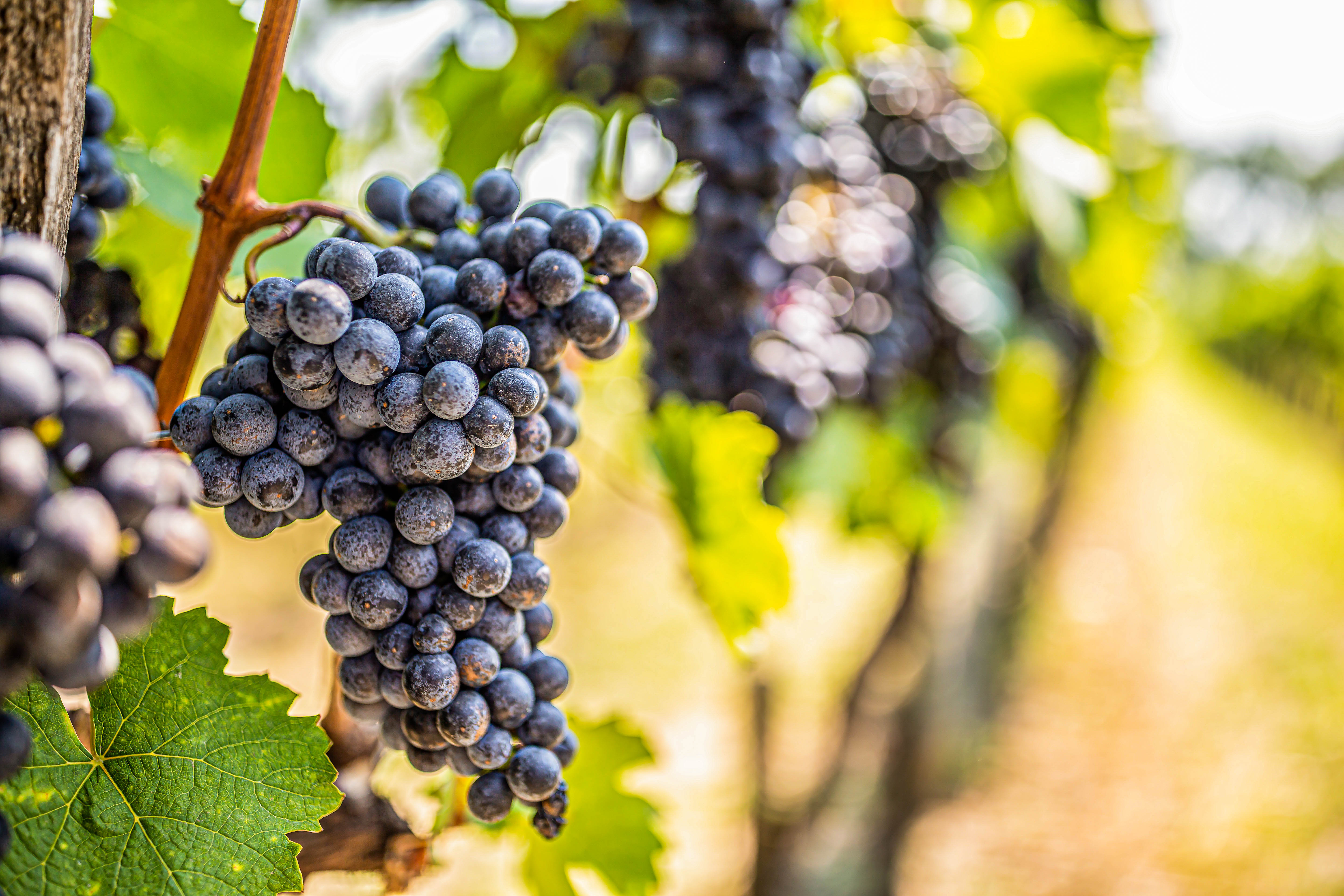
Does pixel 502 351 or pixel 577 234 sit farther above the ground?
pixel 577 234

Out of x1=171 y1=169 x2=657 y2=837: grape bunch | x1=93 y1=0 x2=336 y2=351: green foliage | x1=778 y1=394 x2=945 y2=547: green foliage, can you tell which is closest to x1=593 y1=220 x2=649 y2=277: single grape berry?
x1=171 y1=169 x2=657 y2=837: grape bunch

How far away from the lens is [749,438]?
93 centimetres

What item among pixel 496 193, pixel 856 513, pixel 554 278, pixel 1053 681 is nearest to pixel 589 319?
pixel 554 278

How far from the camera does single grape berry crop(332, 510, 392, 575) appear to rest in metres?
0.52

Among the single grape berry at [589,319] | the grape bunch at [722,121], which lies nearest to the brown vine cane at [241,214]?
the single grape berry at [589,319]

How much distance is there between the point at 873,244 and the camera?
136 centimetres

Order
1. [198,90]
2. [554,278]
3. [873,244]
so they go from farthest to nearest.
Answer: [873,244] → [198,90] → [554,278]

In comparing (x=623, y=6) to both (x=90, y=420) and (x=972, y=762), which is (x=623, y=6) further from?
(x=972, y=762)

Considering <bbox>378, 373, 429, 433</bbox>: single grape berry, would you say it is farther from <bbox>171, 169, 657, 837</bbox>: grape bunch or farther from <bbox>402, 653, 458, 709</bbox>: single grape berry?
<bbox>402, 653, 458, 709</bbox>: single grape berry

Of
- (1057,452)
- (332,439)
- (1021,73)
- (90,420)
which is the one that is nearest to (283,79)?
(332,439)

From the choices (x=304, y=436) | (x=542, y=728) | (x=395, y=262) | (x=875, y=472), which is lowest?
(x=542, y=728)

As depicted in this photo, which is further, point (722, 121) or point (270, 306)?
point (722, 121)

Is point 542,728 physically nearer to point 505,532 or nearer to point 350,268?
point 505,532

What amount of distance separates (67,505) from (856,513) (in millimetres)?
1341
